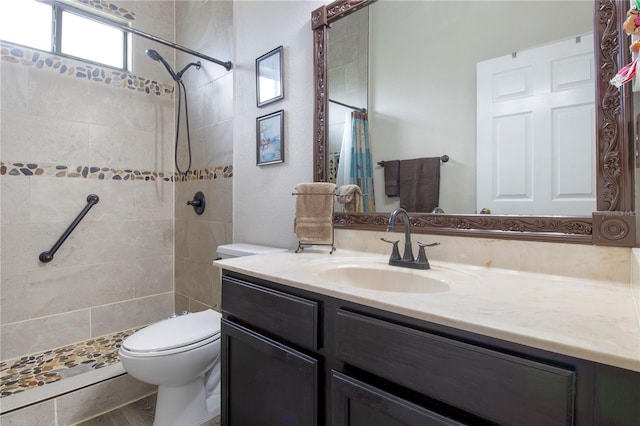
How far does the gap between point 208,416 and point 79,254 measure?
1.43 metres

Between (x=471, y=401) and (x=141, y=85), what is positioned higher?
(x=141, y=85)

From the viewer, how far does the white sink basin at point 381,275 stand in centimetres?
99

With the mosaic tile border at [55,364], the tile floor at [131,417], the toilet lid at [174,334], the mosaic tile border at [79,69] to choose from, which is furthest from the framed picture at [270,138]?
the mosaic tile border at [55,364]

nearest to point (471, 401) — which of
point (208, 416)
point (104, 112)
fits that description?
point (208, 416)

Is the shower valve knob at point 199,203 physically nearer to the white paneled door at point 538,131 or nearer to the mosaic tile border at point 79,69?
the mosaic tile border at point 79,69

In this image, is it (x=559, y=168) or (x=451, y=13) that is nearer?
(x=559, y=168)

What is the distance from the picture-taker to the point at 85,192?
2150 mm

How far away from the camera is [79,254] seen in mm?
2133

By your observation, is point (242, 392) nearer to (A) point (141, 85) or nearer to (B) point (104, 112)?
(B) point (104, 112)

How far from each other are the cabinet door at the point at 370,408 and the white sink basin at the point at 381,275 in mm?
297

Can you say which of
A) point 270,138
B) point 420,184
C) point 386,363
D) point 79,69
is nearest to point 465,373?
point 386,363

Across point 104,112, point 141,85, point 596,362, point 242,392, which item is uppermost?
point 141,85

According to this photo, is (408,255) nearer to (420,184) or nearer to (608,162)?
(420,184)

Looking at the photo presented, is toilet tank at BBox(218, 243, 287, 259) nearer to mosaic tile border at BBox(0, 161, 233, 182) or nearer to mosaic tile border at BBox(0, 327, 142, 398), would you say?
mosaic tile border at BBox(0, 161, 233, 182)
